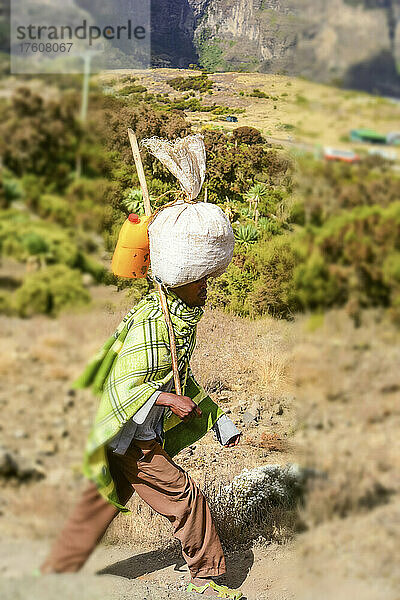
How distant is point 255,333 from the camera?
488cm

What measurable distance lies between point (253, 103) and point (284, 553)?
354 centimetres

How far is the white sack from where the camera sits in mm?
1742

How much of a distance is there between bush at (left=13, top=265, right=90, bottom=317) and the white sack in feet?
9.27

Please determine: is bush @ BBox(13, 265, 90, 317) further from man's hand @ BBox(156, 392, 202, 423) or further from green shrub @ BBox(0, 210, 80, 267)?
man's hand @ BBox(156, 392, 202, 423)

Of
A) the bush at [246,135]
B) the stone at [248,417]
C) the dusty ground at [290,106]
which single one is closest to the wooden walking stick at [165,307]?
the stone at [248,417]

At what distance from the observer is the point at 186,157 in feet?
6.11

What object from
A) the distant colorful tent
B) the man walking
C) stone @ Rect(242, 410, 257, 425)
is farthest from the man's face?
the distant colorful tent

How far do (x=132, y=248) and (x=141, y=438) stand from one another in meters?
0.63

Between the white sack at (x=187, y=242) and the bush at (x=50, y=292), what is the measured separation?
9.27ft

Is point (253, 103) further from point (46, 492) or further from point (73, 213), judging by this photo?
point (46, 492)

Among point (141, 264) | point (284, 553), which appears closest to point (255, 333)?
point (284, 553)

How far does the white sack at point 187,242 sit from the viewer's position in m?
1.74

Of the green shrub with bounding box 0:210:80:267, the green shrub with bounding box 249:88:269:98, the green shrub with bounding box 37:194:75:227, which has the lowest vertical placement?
the green shrub with bounding box 0:210:80:267

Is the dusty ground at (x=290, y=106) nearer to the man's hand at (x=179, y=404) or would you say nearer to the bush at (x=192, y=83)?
the bush at (x=192, y=83)
